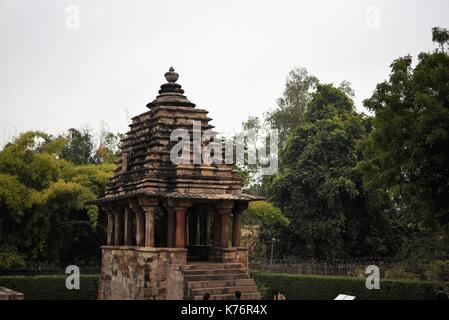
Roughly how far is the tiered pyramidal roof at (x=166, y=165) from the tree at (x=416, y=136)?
14.2ft

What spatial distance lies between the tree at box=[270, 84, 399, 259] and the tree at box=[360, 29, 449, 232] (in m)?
9.97

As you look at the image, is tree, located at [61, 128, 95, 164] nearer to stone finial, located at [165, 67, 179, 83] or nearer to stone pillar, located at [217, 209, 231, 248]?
stone finial, located at [165, 67, 179, 83]

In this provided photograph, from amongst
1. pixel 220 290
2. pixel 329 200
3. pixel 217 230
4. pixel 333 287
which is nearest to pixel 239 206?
pixel 217 230

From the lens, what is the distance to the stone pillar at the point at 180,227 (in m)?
19.4

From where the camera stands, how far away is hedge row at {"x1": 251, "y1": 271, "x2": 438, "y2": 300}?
21672mm

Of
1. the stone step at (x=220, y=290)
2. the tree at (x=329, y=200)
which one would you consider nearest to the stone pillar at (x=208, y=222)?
the stone step at (x=220, y=290)

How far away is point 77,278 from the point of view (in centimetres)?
2562

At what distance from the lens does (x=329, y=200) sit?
3061 centimetres

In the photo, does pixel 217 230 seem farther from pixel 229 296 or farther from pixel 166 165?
pixel 229 296

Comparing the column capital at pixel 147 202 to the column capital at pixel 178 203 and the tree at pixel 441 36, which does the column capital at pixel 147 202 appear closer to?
the column capital at pixel 178 203

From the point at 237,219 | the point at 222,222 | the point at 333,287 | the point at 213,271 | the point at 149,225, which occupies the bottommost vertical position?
the point at 333,287

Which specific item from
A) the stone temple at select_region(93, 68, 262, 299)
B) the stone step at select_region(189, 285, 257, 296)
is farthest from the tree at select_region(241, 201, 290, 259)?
the stone step at select_region(189, 285, 257, 296)

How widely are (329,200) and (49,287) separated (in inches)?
519
